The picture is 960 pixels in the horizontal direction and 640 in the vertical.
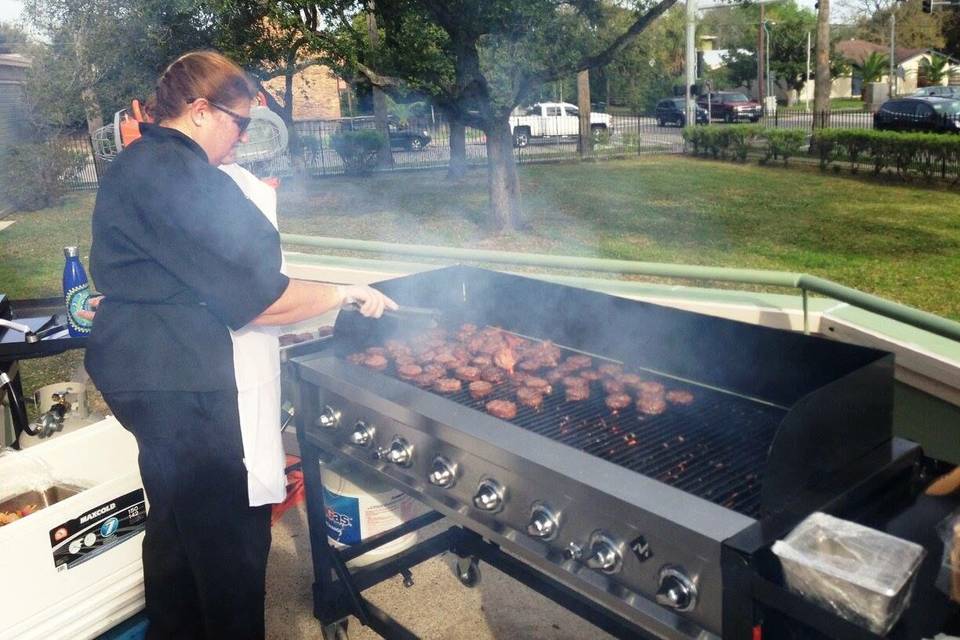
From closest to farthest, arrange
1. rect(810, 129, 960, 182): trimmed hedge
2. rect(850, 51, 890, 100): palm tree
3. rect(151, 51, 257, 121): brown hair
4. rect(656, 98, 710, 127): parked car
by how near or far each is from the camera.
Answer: rect(151, 51, 257, 121): brown hair → rect(810, 129, 960, 182): trimmed hedge → rect(656, 98, 710, 127): parked car → rect(850, 51, 890, 100): palm tree

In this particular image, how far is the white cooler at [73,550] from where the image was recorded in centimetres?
236

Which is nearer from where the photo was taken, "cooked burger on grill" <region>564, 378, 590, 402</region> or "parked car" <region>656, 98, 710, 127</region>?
"cooked burger on grill" <region>564, 378, 590, 402</region>

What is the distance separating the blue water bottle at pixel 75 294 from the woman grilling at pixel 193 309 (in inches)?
54.6

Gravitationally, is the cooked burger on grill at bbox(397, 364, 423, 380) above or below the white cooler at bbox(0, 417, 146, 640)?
above

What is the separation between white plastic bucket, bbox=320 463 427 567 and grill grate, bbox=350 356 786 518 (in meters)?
0.82

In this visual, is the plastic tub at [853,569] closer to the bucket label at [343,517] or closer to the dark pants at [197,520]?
the dark pants at [197,520]

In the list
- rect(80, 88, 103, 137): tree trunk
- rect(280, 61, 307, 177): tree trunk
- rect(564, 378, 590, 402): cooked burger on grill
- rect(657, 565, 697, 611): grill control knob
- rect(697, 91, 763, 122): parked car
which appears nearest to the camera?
rect(657, 565, 697, 611): grill control knob

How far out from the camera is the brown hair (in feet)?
7.17

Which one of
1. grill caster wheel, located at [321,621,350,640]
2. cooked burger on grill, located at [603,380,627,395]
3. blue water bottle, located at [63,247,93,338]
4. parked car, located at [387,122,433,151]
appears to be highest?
parked car, located at [387,122,433,151]

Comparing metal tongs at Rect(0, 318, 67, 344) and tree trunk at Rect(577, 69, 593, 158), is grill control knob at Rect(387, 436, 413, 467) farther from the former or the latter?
tree trunk at Rect(577, 69, 593, 158)

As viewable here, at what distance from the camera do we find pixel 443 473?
221 cm

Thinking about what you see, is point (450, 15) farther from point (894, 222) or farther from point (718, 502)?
point (718, 502)

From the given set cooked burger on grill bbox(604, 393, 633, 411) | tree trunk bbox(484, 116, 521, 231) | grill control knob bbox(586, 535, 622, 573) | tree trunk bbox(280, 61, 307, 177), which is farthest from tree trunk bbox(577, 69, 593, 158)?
grill control knob bbox(586, 535, 622, 573)

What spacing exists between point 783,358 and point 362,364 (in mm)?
1349
